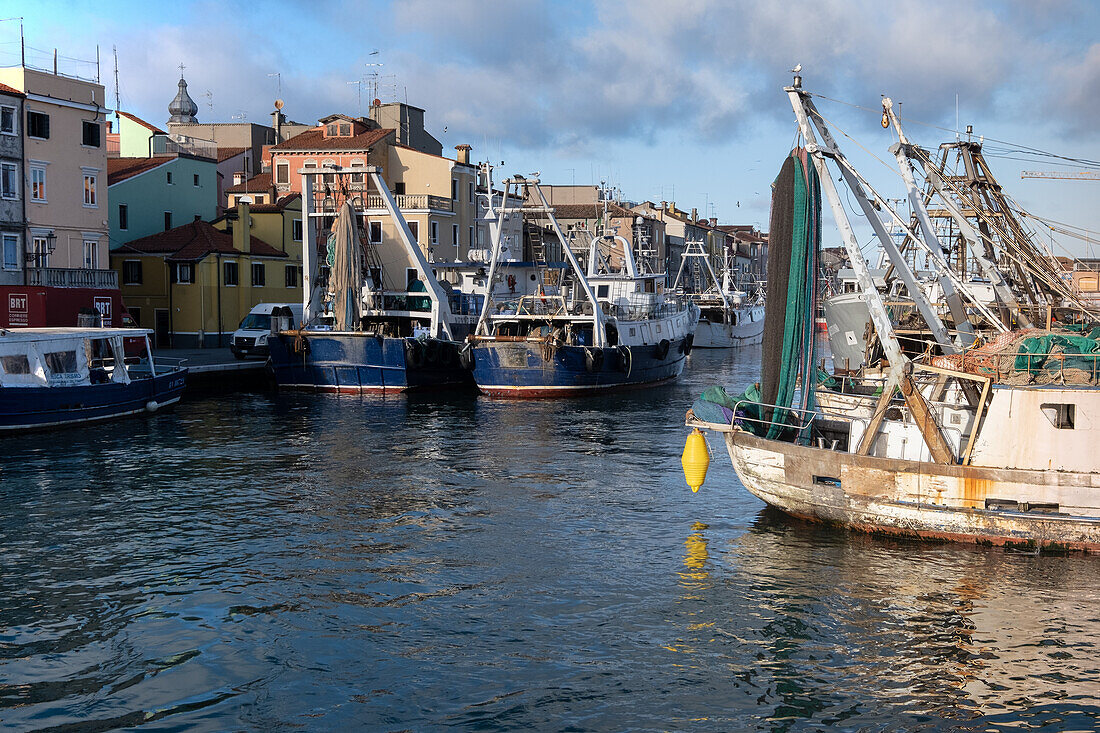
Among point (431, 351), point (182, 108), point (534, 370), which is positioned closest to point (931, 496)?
point (534, 370)

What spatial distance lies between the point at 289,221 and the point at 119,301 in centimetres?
1633

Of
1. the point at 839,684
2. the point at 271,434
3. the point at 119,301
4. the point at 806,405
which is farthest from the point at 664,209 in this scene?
the point at 839,684

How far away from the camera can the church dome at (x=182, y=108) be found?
91500 millimetres

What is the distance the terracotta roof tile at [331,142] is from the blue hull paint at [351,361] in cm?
2898

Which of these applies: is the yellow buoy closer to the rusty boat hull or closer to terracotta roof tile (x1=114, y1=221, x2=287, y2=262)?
the rusty boat hull

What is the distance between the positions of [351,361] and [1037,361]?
31.4 m

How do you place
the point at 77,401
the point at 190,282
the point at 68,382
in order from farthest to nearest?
the point at 190,282 < the point at 68,382 < the point at 77,401

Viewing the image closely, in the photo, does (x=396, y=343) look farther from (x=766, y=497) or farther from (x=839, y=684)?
(x=839, y=684)

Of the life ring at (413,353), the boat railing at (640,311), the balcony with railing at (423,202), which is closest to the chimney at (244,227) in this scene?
the balcony with railing at (423,202)

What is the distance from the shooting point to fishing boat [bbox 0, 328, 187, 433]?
33.2 meters

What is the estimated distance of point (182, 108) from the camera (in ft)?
301

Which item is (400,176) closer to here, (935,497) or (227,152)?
(227,152)

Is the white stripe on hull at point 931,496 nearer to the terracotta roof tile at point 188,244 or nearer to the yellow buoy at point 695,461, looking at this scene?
the yellow buoy at point 695,461

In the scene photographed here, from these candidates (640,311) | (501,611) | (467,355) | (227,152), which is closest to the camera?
(501,611)
